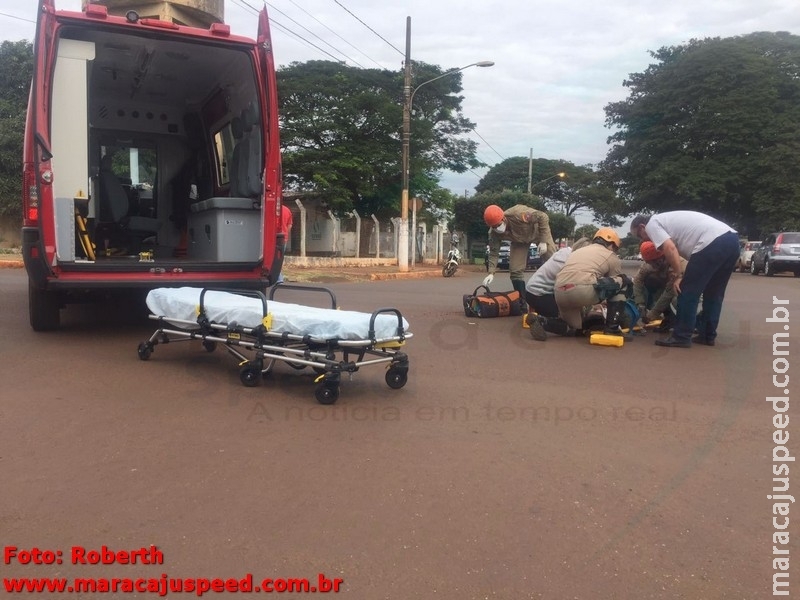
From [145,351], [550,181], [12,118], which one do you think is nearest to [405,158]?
[12,118]

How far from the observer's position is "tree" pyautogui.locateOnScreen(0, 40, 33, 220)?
24312 millimetres

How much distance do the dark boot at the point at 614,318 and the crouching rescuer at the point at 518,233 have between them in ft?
5.52

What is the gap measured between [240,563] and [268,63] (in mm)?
5184

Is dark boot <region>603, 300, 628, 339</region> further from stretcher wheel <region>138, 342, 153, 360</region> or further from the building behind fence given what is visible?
the building behind fence

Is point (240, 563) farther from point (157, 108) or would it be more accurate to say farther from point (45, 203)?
point (157, 108)

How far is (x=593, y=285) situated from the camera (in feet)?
23.5

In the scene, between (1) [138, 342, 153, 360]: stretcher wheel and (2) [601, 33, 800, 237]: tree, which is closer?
(1) [138, 342, 153, 360]: stretcher wheel

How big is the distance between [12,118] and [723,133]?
30.5 metres

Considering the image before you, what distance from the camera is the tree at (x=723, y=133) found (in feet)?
108

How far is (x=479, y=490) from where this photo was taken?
336 centimetres

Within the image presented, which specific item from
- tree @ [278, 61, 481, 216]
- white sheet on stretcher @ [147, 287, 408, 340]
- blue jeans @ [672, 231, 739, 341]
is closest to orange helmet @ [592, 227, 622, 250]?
blue jeans @ [672, 231, 739, 341]

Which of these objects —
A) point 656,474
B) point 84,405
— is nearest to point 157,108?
point 84,405

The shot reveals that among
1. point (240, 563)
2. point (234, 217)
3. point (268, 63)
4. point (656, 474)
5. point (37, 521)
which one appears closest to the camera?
point (240, 563)

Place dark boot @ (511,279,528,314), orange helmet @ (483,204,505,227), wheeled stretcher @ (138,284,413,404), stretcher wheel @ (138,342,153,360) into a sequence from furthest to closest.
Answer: dark boot @ (511,279,528,314), orange helmet @ (483,204,505,227), stretcher wheel @ (138,342,153,360), wheeled stretcher @ (138,284,413,404)
